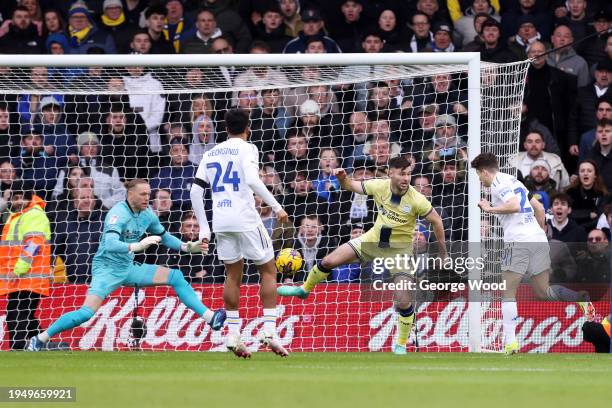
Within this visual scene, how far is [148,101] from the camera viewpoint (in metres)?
16.5

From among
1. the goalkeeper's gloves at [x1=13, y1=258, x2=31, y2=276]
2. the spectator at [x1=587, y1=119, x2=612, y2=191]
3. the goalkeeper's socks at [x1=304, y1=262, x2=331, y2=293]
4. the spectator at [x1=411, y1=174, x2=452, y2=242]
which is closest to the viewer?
the goalkeeper's socks at [x1=304, y1=262, x2=331, y2=293]

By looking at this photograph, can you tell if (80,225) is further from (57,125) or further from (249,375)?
(249,375)

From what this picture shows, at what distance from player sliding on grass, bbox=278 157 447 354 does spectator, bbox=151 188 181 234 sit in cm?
234

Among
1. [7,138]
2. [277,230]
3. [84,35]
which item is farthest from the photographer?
[84,35]

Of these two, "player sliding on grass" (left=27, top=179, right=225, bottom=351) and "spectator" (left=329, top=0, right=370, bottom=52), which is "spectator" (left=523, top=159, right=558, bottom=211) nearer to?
"spectator" (left=329, top=0, right=370, bottom=52)

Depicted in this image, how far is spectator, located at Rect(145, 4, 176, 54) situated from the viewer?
17.5 meters

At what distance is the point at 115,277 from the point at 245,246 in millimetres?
1964

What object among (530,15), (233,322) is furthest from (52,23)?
(233,322)

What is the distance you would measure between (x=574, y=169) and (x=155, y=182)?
5.55 metres

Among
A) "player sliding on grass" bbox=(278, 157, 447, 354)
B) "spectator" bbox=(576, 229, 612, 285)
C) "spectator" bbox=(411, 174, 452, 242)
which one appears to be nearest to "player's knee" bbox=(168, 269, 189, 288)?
"player sliding on grass" bbox=(278, 157, 447, 354)

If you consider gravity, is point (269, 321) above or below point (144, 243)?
below

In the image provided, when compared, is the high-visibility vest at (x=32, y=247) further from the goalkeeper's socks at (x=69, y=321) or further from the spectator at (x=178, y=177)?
the spectator at (x=178, y=177)

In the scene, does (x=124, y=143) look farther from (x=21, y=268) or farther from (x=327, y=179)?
(x=327, y=179)

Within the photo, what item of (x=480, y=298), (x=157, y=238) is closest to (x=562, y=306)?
(x=480, y=298)
